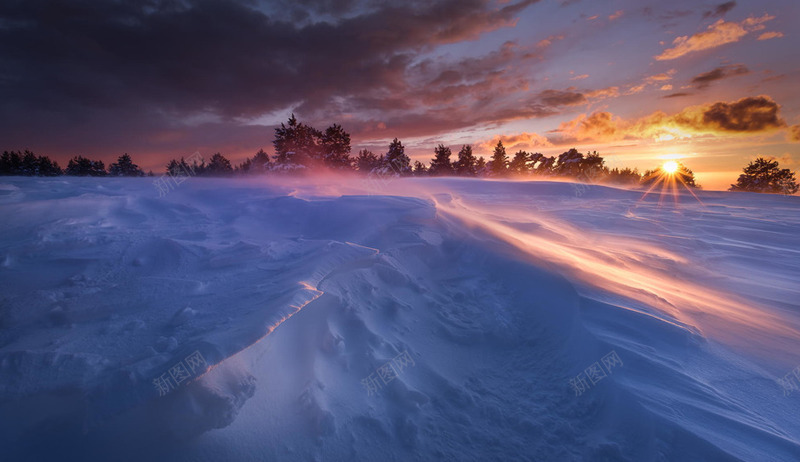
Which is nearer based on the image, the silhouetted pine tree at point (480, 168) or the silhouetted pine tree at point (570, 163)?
the silhouetted pine tree at point (570, 163)

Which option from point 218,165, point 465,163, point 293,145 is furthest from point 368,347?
point 218,165

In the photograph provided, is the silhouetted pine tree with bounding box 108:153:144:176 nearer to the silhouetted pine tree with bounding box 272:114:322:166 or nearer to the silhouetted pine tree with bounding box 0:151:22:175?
the silhouetted pine tree with bounding box 0:151:22:175

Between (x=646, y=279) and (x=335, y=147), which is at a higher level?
(x=335, y=147)

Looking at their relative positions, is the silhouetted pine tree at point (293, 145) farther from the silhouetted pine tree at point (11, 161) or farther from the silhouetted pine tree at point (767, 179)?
the silhouetted pine tree at point (767, 179)

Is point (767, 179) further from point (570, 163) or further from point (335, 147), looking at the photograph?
point (335, 147)

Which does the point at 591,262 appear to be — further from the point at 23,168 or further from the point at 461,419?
the point at 23,168

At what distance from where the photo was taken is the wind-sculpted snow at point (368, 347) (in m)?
2.07

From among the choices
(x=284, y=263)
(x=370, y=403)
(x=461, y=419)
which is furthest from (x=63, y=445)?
(x=461, y=419)

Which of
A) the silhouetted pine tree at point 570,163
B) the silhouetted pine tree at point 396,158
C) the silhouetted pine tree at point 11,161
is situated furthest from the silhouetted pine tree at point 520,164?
the silhouetted pine tree at point 11,161

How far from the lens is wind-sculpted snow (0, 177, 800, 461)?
2.07 meters

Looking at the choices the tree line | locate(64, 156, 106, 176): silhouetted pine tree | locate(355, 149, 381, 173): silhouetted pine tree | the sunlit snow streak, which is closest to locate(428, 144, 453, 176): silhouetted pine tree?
the tree line

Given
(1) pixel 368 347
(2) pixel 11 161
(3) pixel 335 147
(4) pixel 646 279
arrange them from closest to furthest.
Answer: (1) pixel 368 347 → (4) pixel 646 279 → (3) pixel 335 147 → (2) pixel 11 161

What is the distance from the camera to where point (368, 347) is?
10.2ft

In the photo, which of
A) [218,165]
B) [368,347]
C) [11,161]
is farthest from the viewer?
[218,165]
